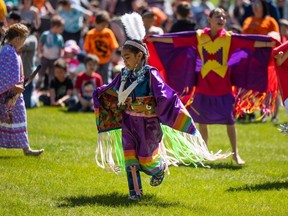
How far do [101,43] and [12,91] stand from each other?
18.9 feet

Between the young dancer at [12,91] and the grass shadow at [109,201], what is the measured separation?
1816 mm

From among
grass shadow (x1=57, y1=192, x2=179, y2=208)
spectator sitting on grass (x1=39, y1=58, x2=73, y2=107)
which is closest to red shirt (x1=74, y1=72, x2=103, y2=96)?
spectator sitting on grass (x1=39, y1=58, x2=73, y2=107)

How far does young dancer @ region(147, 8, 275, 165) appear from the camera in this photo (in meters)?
9.07

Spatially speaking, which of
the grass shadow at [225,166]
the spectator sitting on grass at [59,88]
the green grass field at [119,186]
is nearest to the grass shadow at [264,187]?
the green grass field at [119,186]

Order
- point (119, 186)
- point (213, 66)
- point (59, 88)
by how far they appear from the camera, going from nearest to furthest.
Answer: point (119, 186) < point (213, 66) < point (59, 88)

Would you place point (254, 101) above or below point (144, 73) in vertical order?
below

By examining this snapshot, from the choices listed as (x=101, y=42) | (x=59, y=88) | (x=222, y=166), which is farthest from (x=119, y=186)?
(x=101, y=42)

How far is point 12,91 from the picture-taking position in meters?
8.51

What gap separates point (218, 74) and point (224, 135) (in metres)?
2.84

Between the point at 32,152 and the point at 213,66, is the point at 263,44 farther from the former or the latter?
the point at 32,152

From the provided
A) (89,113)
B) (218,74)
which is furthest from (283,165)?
(89,113)

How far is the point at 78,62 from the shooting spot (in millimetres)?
14914

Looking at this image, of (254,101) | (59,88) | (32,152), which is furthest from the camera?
(59,88)

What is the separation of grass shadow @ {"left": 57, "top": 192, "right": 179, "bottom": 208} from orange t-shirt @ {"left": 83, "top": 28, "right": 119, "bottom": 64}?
23.4 feet
